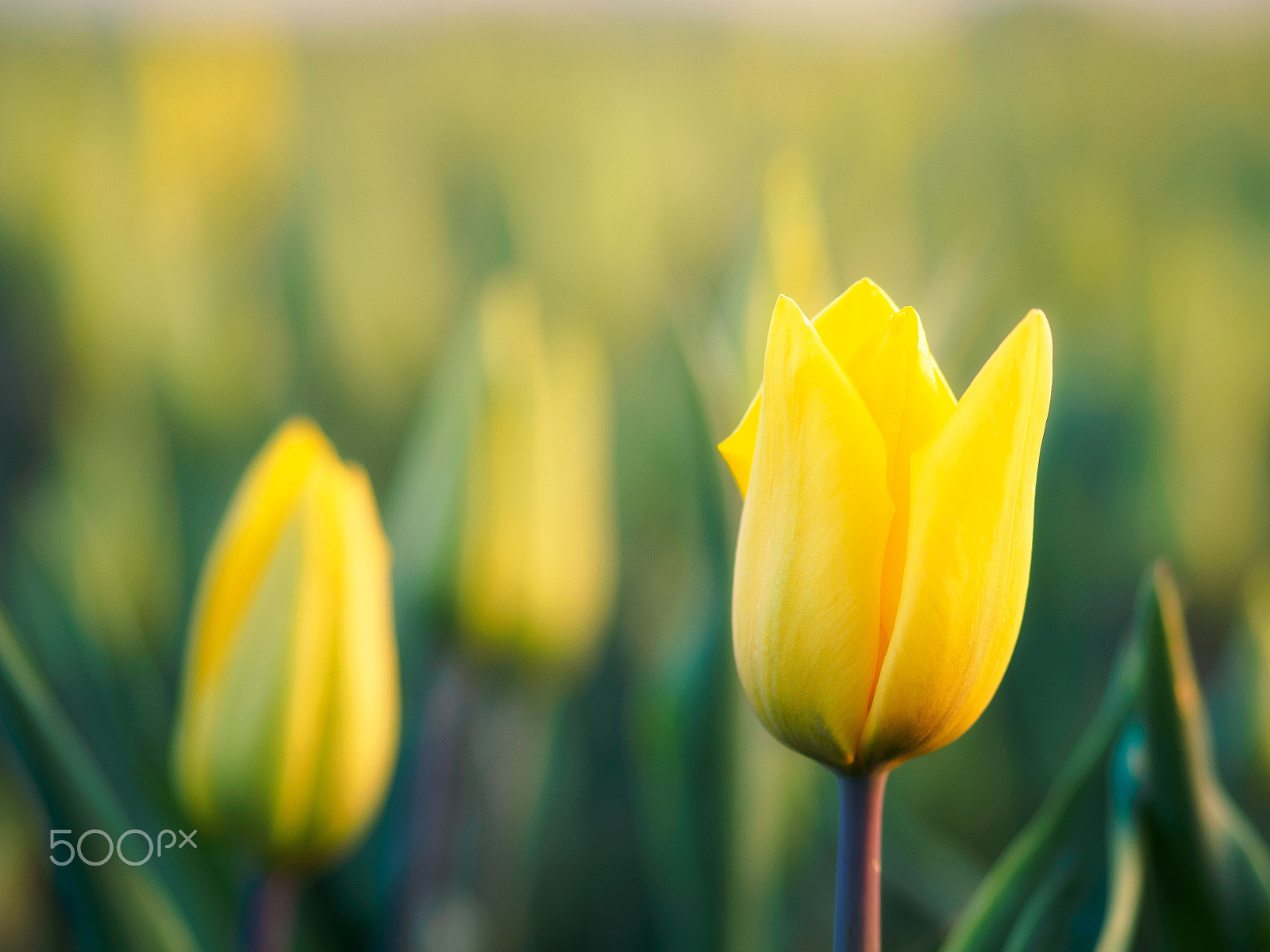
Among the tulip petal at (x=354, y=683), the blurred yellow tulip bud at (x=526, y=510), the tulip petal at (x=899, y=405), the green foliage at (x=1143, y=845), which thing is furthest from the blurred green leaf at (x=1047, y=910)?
the blurred yellow tulip bud at (x=526, y=510)

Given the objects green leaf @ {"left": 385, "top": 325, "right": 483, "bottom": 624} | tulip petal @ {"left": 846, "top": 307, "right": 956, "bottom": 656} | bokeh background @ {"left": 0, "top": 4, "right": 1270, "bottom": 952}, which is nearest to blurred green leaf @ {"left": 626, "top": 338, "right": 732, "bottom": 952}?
bokeh background @ {"left": 0, "top": 4, "right": 1270, "bottom": 952}

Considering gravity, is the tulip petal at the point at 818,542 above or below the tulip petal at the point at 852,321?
below

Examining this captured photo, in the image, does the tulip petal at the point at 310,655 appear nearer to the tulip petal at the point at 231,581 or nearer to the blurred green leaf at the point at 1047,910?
the tulip petal at the point at 231,581

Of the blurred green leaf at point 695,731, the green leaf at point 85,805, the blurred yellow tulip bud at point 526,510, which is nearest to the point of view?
the green leaf at point 85,805

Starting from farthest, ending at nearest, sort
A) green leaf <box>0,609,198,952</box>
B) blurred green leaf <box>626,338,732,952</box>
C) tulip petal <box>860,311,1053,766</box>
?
blurred green leaf <box>626,338,732,952</box>
green leaf <box>0,609,198,952</box>
tulip petal <box>860,311,1053,766</box>

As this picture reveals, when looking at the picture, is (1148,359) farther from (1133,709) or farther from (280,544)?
(280,544)

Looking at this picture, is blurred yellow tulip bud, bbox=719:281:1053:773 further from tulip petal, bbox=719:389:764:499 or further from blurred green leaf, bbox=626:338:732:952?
blurred green leaf, bbox=626:338:732:952

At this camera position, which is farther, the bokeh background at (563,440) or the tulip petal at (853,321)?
the bokeh background at (563,440)

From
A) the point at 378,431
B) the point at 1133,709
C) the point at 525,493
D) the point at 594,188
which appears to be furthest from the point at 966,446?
the point at 594,188
